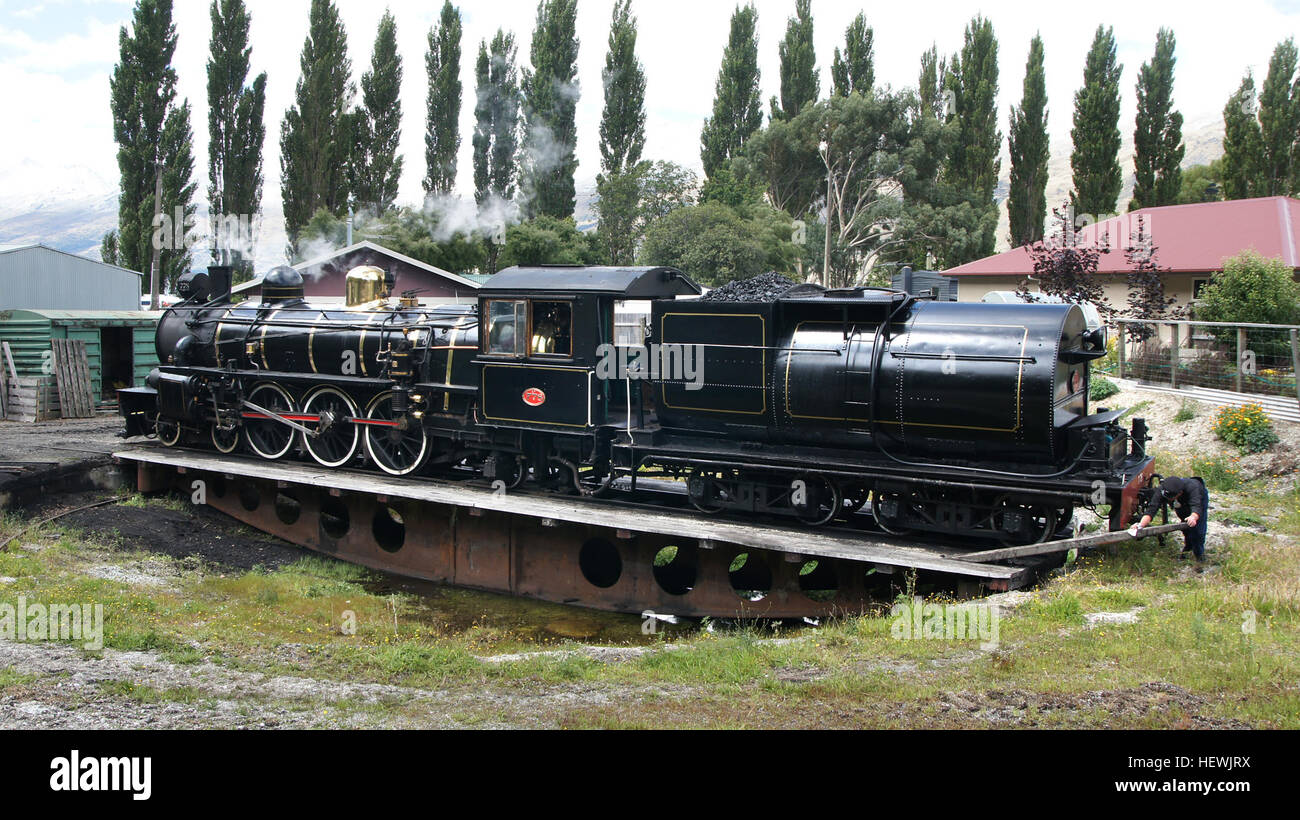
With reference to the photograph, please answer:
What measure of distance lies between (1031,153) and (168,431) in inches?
1667

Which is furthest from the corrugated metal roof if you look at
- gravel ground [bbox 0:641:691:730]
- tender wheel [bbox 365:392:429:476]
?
gravel ground [bbox 0:641:691:730]

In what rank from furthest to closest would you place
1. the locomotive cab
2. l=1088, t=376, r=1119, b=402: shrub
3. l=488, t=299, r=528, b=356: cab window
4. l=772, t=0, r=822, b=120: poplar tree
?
1. l=772, t=0, r=822, b=120: poplar tree
2. l=1088, t=376, r=1119, b=402: shrub
3. l=488, t=299, r=528, b=356: cab window
4. the locomotive cab

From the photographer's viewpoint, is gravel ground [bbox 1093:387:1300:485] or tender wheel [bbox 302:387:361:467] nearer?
gravel ground [bbox 1093:387:1300:485]

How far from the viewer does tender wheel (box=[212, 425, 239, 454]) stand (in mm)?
17859

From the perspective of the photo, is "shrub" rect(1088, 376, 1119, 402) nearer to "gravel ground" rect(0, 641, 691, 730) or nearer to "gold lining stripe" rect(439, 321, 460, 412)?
"gold lining stripe" rect(439, 321, 460, 412)

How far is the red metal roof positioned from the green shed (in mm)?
24523

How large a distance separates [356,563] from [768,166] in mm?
40075

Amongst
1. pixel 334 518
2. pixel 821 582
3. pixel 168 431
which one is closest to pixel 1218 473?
pixel 821 582

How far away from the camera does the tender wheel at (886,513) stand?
38.7 ft

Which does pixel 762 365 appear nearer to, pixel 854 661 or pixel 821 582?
pixel 821 582

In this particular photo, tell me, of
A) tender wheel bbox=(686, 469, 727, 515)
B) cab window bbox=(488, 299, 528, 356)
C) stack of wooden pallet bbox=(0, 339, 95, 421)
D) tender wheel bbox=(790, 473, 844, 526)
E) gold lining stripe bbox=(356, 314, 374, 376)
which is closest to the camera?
tender wheel bbox=(790, 473, 844, 526)

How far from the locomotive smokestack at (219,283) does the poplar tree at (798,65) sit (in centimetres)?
3941

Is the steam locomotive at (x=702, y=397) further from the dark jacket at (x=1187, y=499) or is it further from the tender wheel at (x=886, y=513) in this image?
the dark jacket at (x=1187, y=499)

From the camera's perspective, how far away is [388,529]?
16.7 meters
